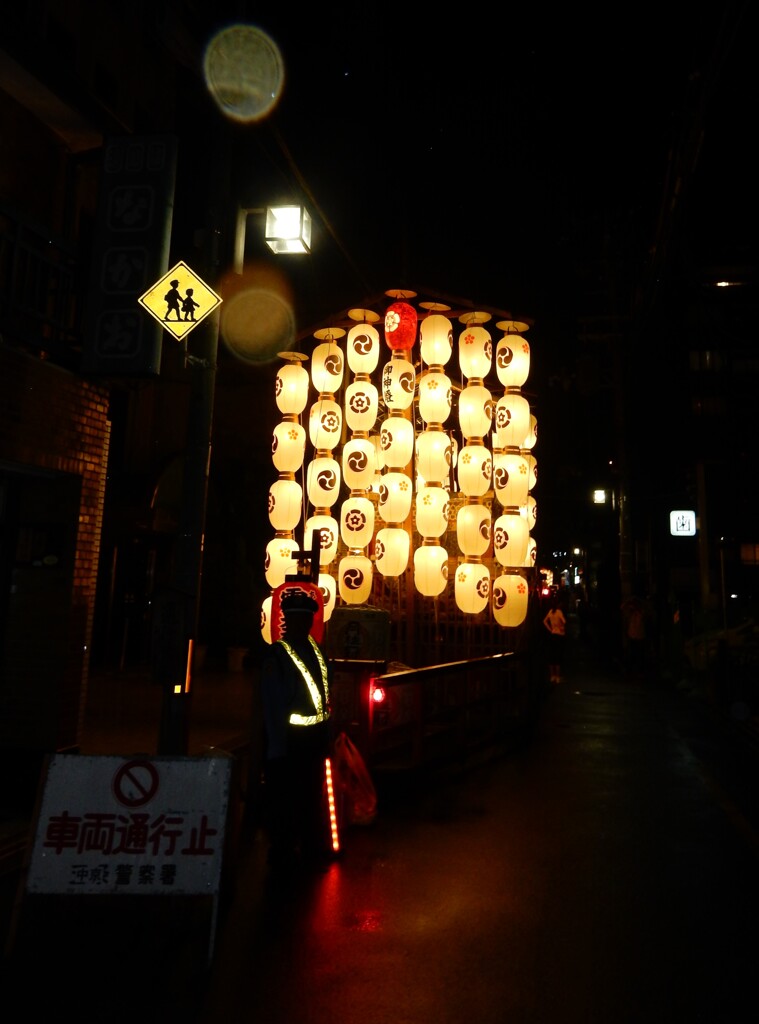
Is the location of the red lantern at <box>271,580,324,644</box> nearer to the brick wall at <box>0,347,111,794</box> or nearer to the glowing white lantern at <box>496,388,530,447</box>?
the brick wall at <box>0,347,111,794</box>

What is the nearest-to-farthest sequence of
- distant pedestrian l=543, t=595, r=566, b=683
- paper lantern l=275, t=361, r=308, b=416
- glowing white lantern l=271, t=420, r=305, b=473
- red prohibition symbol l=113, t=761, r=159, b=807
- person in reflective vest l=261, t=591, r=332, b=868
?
red prohibition symbol l=113, t=761, r=159, b=807 → person in reflective vest l=261, t=591, r=332, b=868 → glowing white lantern l=271, t=420, r=305, b=473 → paper lantern l=275, t=361, r=308, b=416 → distant pedestrian l=543, t=595, r=566, b=683

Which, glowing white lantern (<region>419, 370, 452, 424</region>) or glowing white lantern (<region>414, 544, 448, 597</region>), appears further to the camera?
glowing white lantern (<region>419, 370, 452, 424</region>)

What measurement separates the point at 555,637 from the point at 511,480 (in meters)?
8.79

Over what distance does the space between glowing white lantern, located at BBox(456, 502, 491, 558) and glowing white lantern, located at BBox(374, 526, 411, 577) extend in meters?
0.93

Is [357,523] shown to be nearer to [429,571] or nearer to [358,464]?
[358,464]

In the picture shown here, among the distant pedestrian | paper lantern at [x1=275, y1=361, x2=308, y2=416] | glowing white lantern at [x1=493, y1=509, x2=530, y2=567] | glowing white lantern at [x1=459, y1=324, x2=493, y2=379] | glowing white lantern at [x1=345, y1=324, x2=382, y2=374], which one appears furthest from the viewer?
the distant pedestrian

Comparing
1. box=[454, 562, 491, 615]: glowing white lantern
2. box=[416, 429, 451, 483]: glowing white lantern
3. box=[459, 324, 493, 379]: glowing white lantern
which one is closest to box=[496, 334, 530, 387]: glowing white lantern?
box=[459, 324, 493, 379]: glowing white lantern

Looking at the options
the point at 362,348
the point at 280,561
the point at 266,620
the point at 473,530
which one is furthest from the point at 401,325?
the point at 266,620

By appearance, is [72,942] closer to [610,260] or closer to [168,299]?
[168,299]

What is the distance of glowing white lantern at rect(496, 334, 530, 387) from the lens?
13.4m

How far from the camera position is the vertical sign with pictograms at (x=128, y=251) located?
309 inches

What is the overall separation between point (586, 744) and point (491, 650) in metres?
2.27

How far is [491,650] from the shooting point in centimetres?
1326

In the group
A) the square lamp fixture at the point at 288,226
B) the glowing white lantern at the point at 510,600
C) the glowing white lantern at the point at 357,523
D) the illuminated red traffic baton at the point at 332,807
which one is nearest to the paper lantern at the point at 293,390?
the glowing white lantern at the point at 357,523
